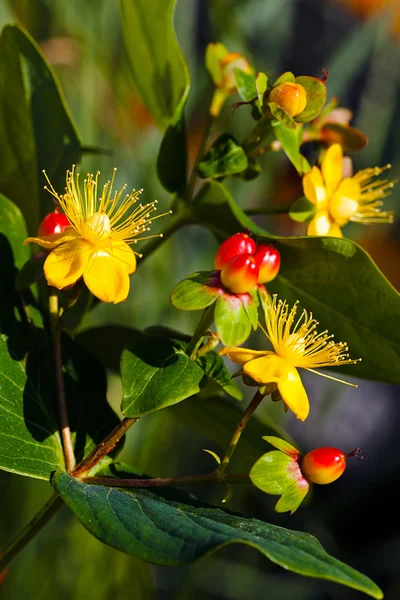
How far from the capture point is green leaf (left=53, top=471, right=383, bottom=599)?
0.40m

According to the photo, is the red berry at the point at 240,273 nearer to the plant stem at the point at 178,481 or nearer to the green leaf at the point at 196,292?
the green leaf at the point at 196,292

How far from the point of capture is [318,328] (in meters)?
0.59

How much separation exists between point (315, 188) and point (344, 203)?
42 mm

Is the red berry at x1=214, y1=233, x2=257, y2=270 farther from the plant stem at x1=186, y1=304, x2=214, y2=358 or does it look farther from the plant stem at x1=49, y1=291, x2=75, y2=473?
the plant stem at x1=49, y1=291, x2=75, y2=473

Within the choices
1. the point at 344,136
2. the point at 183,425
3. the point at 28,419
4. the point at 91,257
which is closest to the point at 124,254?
the point at 91,257

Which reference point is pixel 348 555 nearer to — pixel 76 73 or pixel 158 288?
pixel 158 288

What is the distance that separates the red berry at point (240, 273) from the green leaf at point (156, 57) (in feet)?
0.54

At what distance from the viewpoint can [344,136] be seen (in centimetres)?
65

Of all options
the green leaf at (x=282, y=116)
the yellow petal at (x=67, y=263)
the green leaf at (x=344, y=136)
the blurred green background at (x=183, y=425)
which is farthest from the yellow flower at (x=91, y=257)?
the blurred green background at (x=183, y=425)

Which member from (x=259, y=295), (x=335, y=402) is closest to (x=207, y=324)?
(x=259, y=295)

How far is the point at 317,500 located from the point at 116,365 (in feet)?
3.55

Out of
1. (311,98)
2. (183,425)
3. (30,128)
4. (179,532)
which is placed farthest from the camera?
(183,425)

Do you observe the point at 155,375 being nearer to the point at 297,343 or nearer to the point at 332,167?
the point at 297,343

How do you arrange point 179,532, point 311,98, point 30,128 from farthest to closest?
point 30,128 → point 311,98 → point 179,532
